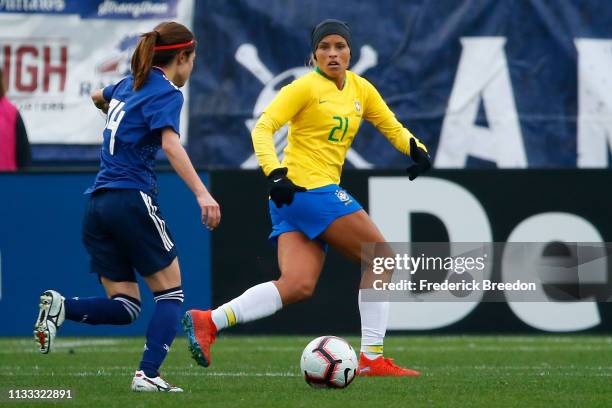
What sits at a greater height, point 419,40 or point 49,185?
point 419,40

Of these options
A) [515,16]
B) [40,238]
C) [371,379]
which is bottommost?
[40,238]

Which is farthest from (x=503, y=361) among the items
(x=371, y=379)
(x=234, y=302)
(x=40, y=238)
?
(x=40, y=238)

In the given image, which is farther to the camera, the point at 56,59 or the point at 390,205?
the point at 56,59

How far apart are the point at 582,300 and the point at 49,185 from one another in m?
4.38

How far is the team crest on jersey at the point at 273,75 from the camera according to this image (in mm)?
13562

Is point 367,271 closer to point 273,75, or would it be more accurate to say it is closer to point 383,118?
point 383,118

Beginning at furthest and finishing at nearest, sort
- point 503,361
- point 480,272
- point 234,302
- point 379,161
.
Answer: point 379,161
point 480,272
point 503,361
point 234,302

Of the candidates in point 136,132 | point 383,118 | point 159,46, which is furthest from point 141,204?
point 383,118

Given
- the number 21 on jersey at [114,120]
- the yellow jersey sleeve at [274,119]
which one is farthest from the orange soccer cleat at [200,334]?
the number 21 on jersey at [114,120]

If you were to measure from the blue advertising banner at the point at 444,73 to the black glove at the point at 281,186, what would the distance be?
6324mm

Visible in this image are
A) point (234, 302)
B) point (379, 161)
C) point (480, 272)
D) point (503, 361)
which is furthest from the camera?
point (379, 161)

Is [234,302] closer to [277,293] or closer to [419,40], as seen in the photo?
[277,293]

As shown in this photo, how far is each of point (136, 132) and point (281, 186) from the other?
94cm

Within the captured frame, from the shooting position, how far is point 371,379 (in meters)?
7.45
